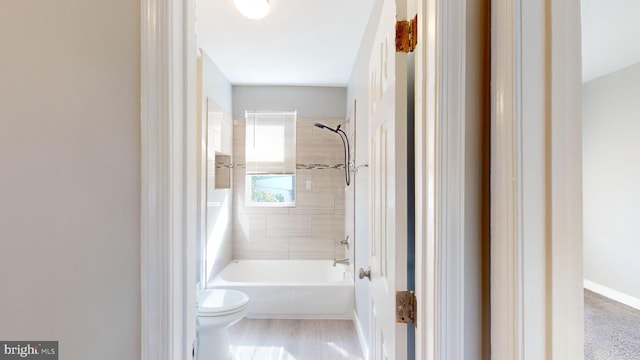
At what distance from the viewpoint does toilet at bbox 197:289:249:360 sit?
206 cm

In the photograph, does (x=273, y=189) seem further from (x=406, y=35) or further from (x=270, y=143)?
(x=406, y=35)

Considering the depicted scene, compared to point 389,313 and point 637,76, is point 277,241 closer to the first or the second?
point 389,313


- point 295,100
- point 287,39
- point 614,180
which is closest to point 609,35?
point 614,180

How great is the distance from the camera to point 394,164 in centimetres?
90

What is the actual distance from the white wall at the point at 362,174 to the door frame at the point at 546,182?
1.61m

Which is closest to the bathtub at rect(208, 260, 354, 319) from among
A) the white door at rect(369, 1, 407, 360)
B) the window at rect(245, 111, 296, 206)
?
the window at rect(245, 111, 296, 206)

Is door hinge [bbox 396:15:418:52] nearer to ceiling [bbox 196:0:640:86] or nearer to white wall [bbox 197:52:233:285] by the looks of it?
ceiling [bbox 196:0:640:86]

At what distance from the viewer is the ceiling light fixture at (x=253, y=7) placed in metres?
1.92

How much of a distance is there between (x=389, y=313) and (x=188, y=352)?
613 mm

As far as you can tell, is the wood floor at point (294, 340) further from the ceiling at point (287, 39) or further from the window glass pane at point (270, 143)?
the ceiling at point (287, 39)

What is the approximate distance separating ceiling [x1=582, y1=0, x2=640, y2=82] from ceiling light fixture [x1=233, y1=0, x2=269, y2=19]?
2038 mm

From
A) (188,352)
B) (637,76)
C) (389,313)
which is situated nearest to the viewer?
(188,352)

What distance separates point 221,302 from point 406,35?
2211 millimetres
